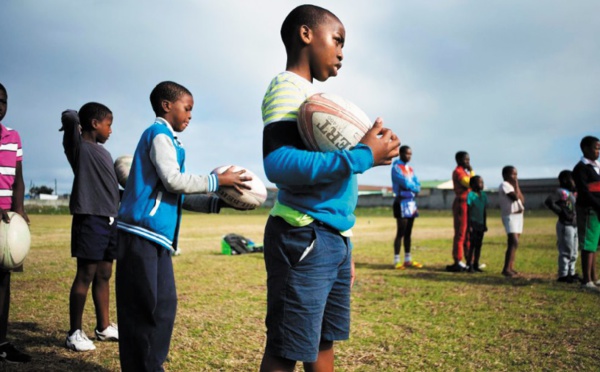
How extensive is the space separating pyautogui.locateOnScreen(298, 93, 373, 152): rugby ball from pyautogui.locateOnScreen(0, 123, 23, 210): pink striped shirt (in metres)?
3.07

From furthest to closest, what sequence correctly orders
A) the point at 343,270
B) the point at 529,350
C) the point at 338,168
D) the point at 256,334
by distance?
the point at 256,334 → the point at 529,350 → the point at 343,270 → the point at 338,168

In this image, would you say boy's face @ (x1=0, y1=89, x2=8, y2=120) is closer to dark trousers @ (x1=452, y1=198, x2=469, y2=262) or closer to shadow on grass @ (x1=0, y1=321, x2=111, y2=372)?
shadow on grass @ (x1=0, y1=321, x2=111, y2=372)

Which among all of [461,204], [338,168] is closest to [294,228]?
[338,168]

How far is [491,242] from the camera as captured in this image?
620 inches

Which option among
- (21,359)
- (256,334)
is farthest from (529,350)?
(21,359)

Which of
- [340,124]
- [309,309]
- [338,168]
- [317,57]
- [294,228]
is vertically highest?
[317,57]

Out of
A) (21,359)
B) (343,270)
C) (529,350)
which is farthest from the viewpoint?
(529,350)

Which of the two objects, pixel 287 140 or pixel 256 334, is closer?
pixel 287 140

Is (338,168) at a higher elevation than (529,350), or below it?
higher

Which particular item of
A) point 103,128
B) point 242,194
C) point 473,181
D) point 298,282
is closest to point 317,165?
point 298,282

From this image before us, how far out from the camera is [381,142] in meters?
2.28

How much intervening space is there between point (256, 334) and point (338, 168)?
311 centimetres

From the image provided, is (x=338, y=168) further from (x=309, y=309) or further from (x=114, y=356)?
(x=114, y=356)

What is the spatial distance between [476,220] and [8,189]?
27.1 feet
